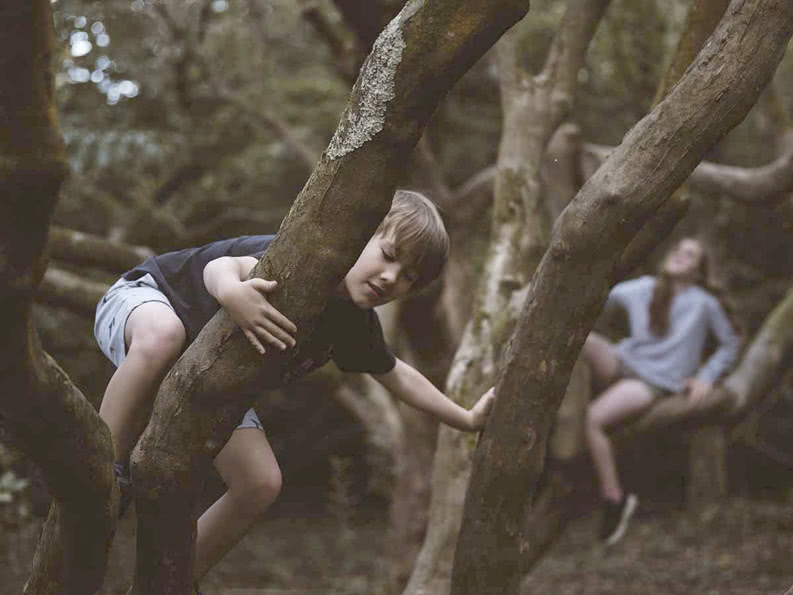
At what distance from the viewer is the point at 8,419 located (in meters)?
1.43

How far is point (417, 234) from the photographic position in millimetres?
2252

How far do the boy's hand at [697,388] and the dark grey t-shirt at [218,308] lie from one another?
2.78m

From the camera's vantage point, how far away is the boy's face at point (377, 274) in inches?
88.0

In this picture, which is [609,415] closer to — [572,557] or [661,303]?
[661,303]

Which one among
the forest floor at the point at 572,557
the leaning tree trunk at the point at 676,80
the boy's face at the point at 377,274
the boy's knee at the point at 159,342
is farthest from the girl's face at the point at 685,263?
the boy's knee at the point at 159,342

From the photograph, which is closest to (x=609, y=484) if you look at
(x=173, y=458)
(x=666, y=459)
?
(x=173, y=458)

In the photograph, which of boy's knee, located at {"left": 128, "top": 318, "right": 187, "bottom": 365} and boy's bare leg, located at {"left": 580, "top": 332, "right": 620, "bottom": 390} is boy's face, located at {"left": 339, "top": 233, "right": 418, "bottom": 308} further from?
boy's bare leg, located at {"left": 580, "top": 332, "right": 620, "bottom": 390}

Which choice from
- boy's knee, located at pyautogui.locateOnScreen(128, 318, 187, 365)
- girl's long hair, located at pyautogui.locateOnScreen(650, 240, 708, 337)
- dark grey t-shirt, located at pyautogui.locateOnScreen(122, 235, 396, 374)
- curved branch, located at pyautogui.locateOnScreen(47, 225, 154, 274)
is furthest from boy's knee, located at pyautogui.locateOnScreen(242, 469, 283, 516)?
girl's long hair, located at pyautogui.locateOnScreen(650, 240, 708, 337)

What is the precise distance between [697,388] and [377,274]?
10.4 ft

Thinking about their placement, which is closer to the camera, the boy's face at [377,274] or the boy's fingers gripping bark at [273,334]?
the boy's fingers gripping bark at [273,334]

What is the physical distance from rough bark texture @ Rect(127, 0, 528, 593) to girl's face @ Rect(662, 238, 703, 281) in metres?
4.04

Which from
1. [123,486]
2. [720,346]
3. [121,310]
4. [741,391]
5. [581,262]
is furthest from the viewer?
[720,346]

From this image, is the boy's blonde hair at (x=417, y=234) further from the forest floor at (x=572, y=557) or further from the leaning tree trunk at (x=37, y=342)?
the forest floor at (x=572, y=557)

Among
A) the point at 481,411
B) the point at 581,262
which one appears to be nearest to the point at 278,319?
the point at 581,262
